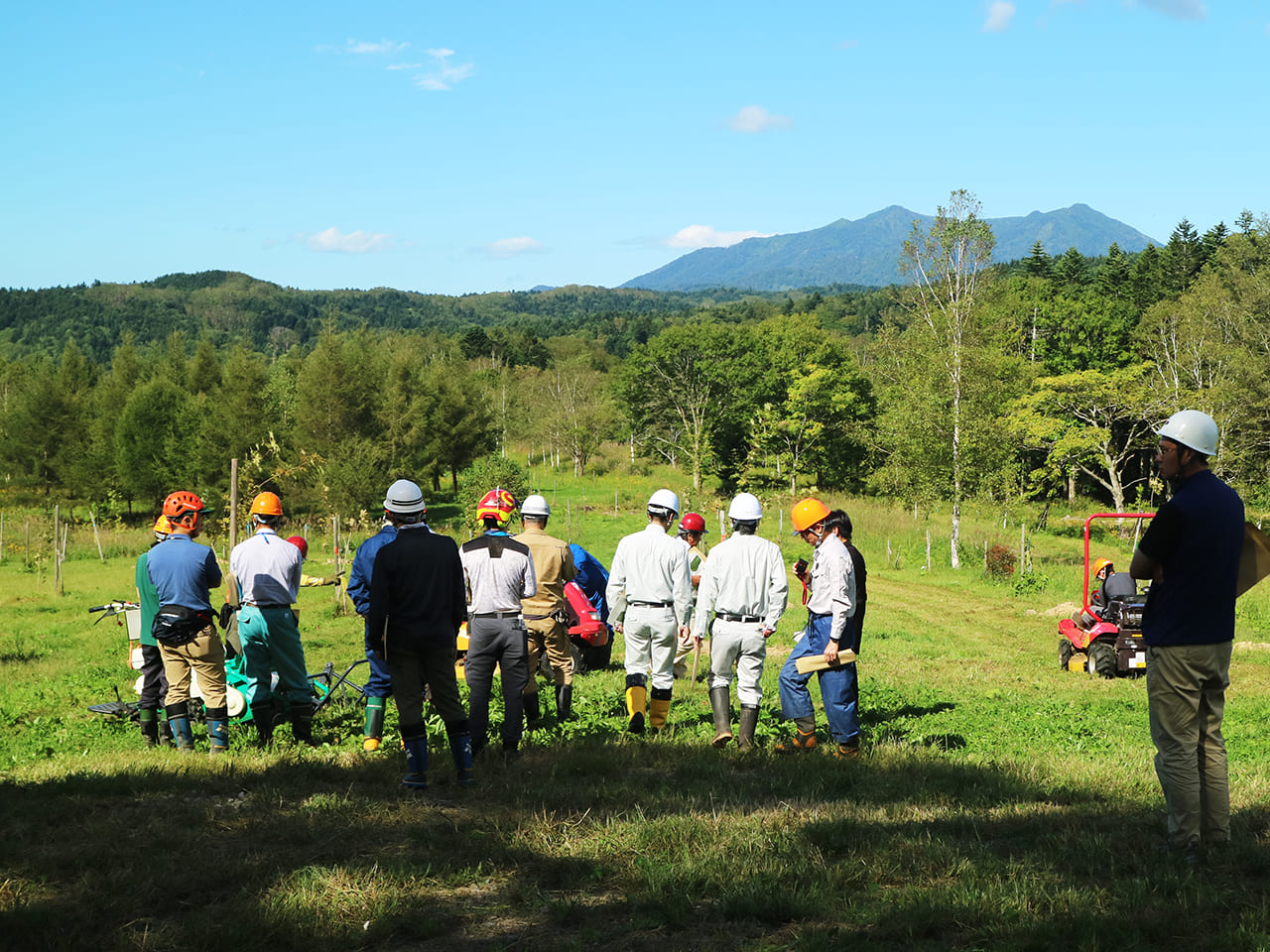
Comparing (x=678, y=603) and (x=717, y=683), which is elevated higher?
(x=678, y=603)

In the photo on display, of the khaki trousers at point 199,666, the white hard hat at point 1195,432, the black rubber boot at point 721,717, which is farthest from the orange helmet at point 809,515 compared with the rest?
the khaki trousers at point 199,666

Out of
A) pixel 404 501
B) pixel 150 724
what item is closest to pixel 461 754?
pixel 404 501

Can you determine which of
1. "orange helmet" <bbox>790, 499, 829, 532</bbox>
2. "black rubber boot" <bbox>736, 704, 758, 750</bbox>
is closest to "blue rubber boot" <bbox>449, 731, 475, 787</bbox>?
"black rubber boot" <bbox>736, 704, 758, 750</bbox>

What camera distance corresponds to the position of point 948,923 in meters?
4.62

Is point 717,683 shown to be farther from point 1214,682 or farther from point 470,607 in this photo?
point 1214,682

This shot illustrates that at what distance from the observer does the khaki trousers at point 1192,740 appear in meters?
5.60

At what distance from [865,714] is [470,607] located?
4.84 metres

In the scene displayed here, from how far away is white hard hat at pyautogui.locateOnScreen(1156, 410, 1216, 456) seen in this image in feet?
18.5

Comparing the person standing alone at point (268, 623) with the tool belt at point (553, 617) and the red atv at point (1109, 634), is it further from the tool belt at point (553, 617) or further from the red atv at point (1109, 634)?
the red atv at point (1109, 634)

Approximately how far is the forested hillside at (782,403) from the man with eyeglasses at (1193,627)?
28.9 m

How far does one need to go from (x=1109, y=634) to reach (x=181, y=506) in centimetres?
1231

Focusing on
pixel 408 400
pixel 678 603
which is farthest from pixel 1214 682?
pixel 408 400

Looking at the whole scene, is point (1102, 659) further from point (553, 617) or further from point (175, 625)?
point (175, 625)

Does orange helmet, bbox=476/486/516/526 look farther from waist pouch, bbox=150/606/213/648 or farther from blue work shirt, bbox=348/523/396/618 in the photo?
waist pouch, bbox=150/606/213/648
